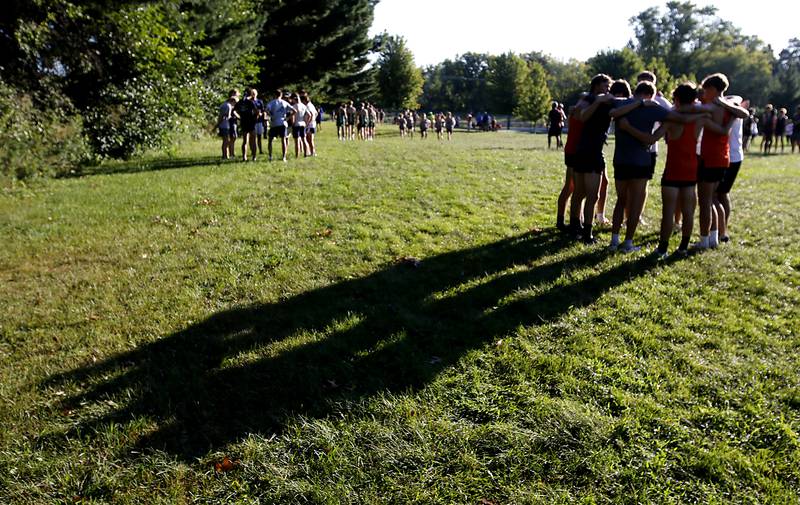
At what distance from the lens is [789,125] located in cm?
2403

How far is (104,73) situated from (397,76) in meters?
47.9

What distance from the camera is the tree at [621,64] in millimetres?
54406

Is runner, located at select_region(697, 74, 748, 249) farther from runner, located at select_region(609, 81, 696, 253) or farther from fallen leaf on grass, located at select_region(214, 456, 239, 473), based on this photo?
fallen leaf on grass, located at select_region(214, 456, 239, 473)

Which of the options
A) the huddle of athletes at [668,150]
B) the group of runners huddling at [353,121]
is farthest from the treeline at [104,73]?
the huddle of athletes at [668,150]

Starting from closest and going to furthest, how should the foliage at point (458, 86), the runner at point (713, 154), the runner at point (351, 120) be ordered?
the runner at point (713, 154), the runner at point (351, 120), the foliage at point (458, 86)

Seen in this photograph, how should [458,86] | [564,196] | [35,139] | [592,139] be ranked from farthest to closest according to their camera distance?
1. [458,86]
2. [35,139]
3. [564,196]
4. [592,139]

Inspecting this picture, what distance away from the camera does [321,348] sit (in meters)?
4.08

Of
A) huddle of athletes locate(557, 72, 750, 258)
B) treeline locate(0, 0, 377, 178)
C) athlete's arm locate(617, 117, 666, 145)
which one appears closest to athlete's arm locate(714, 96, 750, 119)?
huddle of athletes locate(557, 72, 750, 258)

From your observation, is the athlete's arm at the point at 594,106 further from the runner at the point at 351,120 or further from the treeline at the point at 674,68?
the treeline at the point at 674,68

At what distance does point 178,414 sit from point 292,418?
30.1 inches

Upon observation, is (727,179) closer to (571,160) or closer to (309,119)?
(571,160)

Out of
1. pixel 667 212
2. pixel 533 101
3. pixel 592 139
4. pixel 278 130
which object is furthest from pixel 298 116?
pixel 533 101

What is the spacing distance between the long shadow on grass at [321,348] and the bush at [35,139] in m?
10.1

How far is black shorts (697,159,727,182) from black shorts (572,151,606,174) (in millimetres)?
1175
